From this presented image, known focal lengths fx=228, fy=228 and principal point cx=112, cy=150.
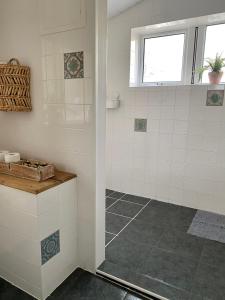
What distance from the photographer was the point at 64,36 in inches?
54.0

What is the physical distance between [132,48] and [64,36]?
1499 mm

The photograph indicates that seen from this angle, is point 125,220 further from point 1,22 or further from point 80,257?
point 1,22

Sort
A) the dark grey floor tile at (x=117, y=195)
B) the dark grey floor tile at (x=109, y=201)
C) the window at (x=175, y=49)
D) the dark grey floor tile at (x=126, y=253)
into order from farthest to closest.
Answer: the dark grey floor tile at (x=117, y=195) < the dark grey floor tile at (x=109, y=201) < the window at (x=175, y=49) < the dark grey floor tile at (x=126, y=253)

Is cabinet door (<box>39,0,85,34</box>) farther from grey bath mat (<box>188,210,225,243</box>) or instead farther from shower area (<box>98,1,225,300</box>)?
grey bath mat (<box>188,210,225,243</box>)

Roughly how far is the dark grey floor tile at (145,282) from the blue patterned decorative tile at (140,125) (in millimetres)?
1497

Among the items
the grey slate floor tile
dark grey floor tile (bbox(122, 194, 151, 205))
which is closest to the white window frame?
dark grey floor tile (bbox(122, 194, 151, 205))

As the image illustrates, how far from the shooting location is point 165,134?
2.53m

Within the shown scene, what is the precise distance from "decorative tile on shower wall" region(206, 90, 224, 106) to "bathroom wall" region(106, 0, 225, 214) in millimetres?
49

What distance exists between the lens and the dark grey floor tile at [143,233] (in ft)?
6.35

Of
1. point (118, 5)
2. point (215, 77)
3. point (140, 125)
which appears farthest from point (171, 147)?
point (118, 5)

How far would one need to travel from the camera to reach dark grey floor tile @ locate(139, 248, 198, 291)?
151cm

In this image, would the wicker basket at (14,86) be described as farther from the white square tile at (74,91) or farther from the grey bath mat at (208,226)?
the grey bath mat at (208,226)

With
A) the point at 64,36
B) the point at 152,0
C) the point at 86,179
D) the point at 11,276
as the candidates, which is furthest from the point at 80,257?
the point at 152,0

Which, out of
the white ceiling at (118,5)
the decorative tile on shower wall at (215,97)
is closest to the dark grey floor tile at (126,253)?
the decorative tile on shower wall at (215,97)
